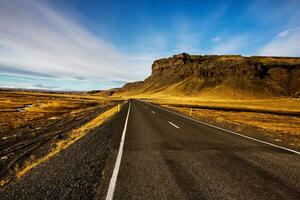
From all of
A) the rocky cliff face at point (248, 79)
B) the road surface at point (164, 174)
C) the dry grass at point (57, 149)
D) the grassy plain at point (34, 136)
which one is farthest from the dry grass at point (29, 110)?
the rocky cliff face at point (248, 79)

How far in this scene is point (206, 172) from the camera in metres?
5.07

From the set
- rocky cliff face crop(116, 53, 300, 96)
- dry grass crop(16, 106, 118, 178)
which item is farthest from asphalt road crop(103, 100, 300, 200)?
rocky cliff face crop(116, 53, 300, 96)

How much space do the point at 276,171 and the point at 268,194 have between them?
5.21 feet

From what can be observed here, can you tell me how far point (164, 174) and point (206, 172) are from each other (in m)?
1.14

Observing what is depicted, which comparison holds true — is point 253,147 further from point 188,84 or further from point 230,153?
point 188,84

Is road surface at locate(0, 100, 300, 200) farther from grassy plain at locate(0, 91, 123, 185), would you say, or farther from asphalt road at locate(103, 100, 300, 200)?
grassy plain at locate(0, 91, 123, 185)

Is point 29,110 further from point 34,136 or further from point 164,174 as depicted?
point 164,174

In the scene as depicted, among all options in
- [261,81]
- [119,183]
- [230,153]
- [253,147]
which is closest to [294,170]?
[230,153]

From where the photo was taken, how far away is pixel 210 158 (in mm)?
6234

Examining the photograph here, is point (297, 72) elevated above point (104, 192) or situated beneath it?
elevated above

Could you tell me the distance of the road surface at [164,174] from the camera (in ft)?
13.1

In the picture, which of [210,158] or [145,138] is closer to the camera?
[210,158]

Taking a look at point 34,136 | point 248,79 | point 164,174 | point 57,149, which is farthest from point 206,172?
point 248,79

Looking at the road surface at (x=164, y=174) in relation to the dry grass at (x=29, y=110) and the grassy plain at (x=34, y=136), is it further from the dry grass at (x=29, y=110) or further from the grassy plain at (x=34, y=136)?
the dry grass at (x=29, y=110)
